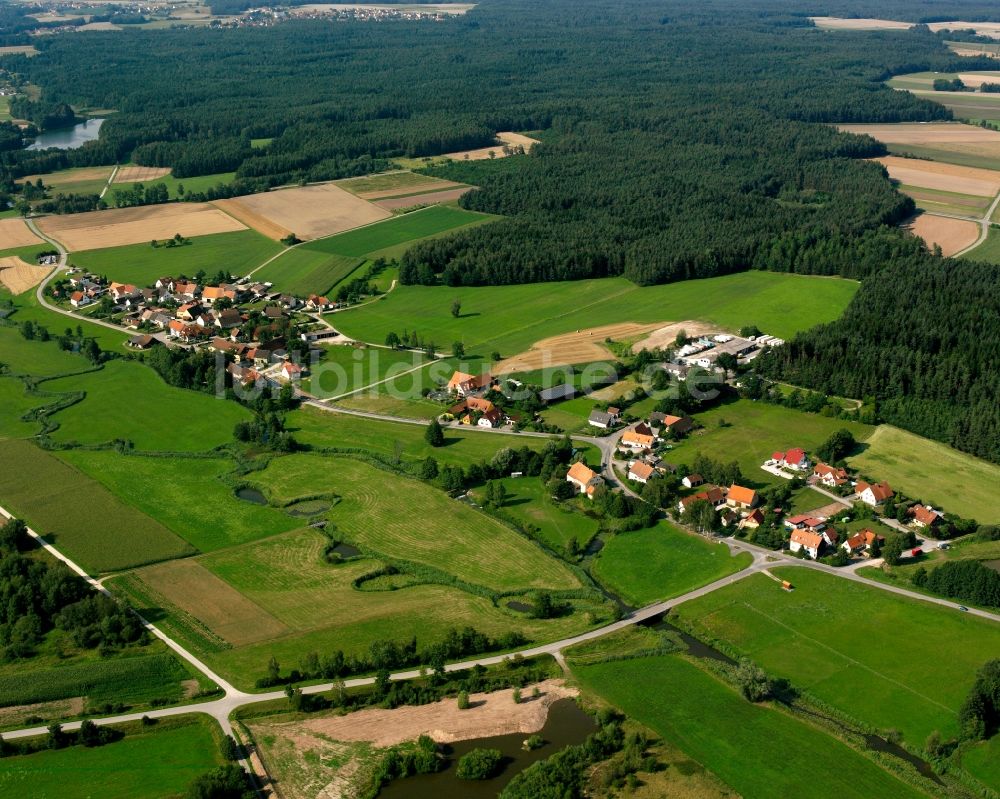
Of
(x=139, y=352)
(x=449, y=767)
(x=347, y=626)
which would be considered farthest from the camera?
(x=139, y=352)

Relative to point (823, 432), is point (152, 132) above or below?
above

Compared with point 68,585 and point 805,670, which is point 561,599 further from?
point 68,585

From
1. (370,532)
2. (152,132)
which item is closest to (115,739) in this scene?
(370,532)

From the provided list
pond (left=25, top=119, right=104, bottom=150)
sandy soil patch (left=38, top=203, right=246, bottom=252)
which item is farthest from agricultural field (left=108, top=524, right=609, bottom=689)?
pond (left=25, top=119, right=104, bottom=150)

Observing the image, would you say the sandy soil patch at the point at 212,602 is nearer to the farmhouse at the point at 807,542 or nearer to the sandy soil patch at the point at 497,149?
the farmhouse at the point at 807,542

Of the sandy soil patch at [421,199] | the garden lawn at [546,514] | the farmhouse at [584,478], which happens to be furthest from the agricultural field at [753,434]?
the sandy soil patch at [421,199]

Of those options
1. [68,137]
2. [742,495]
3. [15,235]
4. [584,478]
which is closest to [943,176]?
[742,495]

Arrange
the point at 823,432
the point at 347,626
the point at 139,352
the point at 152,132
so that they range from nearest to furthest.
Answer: the point at 347,626, the point at 823,432, the point at 139,352, the point at 152,132
